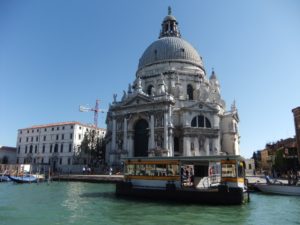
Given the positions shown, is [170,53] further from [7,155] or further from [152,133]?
[7,155]

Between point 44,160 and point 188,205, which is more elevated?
point 44,160

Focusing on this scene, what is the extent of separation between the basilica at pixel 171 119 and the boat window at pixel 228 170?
65.2ft

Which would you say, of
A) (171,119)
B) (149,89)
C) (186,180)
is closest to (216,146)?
(171,119)

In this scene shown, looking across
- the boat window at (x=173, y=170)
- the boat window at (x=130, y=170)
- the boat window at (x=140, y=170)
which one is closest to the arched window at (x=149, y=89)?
the boat window at (x=130, y=170)

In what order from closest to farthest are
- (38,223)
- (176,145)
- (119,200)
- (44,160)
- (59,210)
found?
1. (38,223)
2. (59,210)
3. (119,200)
4. (176,145)
5. (44,160)

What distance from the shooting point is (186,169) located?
846 inches

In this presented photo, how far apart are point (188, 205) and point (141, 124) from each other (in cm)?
2584

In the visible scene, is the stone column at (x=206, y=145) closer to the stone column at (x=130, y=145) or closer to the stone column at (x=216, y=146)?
the stone column at (x=216, y=146)

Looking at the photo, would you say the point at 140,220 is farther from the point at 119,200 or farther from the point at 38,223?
the point at 119,200

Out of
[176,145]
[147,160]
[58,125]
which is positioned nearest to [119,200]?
[147,160]

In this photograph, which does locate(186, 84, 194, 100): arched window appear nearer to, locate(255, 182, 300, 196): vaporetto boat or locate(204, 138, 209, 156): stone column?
locate(204, 138, 209, 156): stone column

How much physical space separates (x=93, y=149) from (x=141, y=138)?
14685 millimetres

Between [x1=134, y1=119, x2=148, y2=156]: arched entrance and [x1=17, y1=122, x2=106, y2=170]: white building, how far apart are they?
710 inches

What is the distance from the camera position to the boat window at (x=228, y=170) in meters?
17.5
